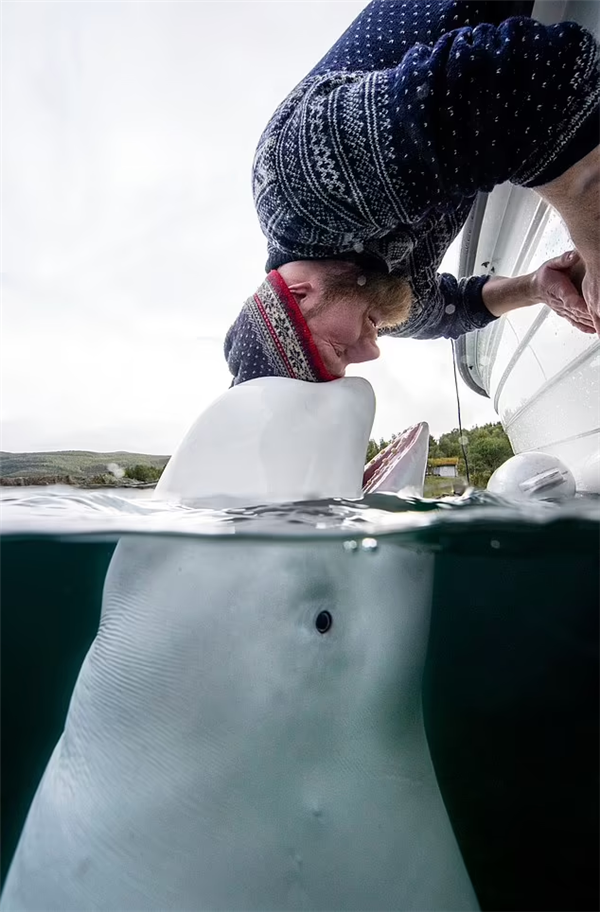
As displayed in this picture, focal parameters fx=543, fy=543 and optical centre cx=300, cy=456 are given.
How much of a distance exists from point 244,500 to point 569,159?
1422 millimetres

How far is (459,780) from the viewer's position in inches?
240

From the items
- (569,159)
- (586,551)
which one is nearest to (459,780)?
(586,551)

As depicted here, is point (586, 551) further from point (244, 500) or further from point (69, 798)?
point (69, 798)

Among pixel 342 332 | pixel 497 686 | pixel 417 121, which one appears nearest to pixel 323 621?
pixel 342 332

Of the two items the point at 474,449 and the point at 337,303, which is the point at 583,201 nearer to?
the point at 337,303

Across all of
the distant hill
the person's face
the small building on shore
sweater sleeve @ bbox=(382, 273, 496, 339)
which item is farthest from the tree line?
the distant hill

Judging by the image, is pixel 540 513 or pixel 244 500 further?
pixel 540 513

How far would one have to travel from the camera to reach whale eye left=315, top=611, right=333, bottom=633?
5.17 feet

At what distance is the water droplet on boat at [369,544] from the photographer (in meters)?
1.94

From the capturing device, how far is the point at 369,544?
6.42 ft

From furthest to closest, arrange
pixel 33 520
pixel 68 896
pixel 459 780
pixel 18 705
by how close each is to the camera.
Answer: pixel 459 780, pixel 18 705, pixel 33 520, pixel 68 896

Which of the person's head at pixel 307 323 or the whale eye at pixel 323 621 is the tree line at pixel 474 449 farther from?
the whale eye at pixel 323 621

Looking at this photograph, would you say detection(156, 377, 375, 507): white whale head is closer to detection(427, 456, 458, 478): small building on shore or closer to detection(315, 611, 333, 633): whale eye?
detection(315, 611, 333, 633): whale eye

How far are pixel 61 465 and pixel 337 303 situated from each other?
4.63 ft
